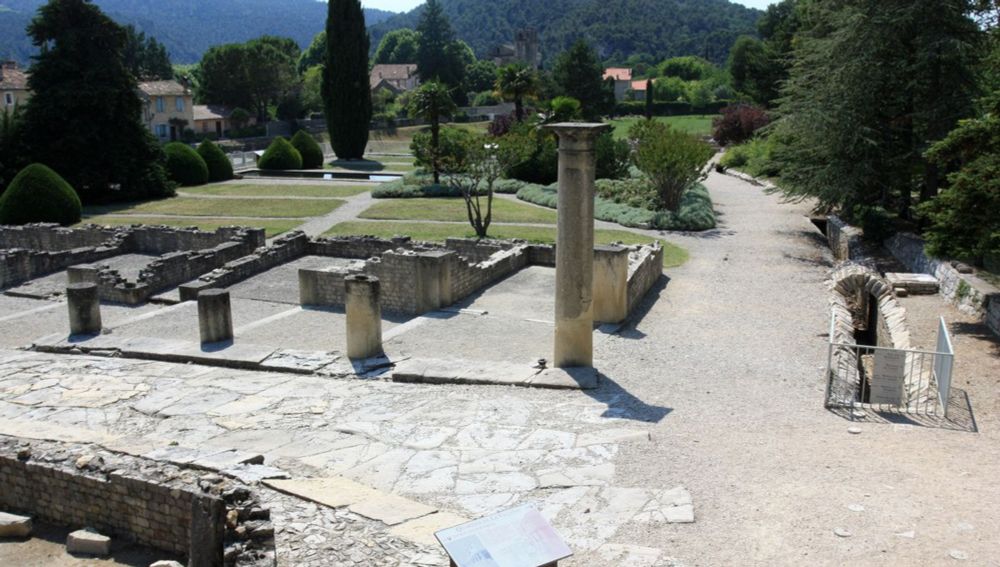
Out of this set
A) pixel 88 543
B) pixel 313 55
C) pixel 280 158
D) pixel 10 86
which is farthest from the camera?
pixel 313 55

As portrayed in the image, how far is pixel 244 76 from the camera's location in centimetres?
7606

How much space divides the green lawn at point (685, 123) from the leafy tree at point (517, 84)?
43.2 ft

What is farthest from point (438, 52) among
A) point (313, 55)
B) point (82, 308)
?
point (82, 308)

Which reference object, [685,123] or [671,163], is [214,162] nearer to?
[671,163]

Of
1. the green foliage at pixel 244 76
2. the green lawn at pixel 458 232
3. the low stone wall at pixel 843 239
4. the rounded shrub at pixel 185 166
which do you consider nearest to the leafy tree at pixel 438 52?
the green foliage at pixel 244 76

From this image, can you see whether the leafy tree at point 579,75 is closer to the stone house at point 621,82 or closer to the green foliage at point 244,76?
the green foliage at point 244,76

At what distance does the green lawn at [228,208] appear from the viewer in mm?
31734

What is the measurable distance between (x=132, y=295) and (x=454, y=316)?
8.01m

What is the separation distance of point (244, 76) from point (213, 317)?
67093 millimetres

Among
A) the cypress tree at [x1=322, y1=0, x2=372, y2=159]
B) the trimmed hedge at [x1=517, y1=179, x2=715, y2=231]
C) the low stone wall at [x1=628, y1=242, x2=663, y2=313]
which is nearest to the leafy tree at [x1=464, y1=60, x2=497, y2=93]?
the cypress tree at [x1=322, y1=0, x2=372, y2=159]

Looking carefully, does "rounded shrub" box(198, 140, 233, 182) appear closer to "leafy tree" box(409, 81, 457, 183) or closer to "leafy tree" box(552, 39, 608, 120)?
"leafy tree" box(409, 81, 457, 183)

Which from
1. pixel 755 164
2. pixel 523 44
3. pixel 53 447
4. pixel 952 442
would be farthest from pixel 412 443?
pixel 523 44

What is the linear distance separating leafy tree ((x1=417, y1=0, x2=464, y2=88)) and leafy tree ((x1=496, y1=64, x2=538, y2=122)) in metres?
42.4

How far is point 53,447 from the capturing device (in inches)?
337
